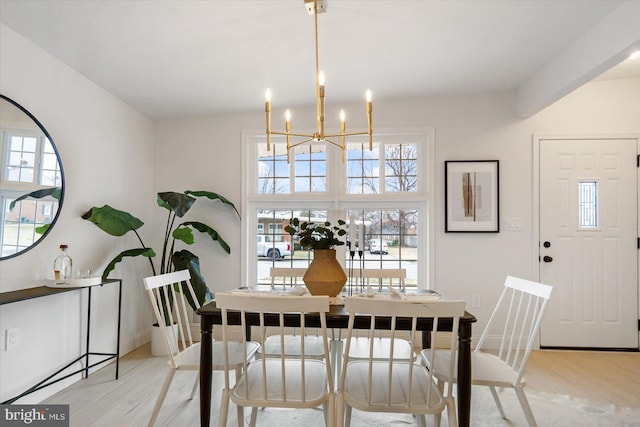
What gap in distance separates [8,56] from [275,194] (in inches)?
91.0

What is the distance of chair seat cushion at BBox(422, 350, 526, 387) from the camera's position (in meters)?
1.91

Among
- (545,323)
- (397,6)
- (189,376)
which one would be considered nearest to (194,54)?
(397,6)

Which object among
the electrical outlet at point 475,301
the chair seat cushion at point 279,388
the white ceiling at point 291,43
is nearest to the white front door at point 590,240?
the electrical outlet at point 475,301

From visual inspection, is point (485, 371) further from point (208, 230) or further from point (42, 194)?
point (42, 194)

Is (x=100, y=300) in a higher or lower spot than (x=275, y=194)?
lower

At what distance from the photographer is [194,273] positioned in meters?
3.38

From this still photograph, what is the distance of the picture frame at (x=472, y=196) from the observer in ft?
12.3

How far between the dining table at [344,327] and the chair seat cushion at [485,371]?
17 centimetres

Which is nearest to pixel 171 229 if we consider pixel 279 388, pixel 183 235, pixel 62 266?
pixel 183 235

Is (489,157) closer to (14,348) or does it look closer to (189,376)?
(189,376)

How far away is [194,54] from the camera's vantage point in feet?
9.18

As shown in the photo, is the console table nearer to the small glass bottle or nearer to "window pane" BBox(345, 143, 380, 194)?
the small glass bottle

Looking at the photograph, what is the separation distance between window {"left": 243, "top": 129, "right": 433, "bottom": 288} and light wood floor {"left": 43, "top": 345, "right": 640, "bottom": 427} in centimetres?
119

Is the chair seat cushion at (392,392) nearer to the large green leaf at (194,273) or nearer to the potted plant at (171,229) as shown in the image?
the potted plant at (171,229)
